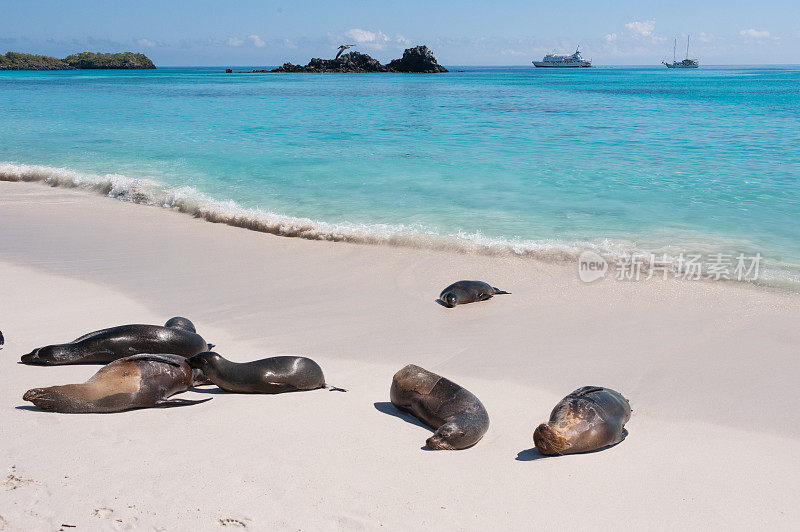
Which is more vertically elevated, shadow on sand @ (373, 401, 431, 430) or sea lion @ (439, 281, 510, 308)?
sea lion @ (439, 281, 510, 308)

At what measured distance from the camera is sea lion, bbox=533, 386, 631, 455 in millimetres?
3947

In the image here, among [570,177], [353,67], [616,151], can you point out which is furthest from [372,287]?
[353,67]

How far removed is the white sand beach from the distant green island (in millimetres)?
135922

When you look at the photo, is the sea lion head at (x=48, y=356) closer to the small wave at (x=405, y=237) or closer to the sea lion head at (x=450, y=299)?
the sea lion head at (x=450, y=299)

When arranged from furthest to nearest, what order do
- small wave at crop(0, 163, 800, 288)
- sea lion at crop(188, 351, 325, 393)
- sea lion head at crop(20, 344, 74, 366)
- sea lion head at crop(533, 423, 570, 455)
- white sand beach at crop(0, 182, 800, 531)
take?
small wave at crop(0, 163, 800, 288) → sea lion head at crop(20, 344, 74, 366) → sea lion at crop(188, 351, 325, 393) → sea lion head at crop(533, 423, 570, 455) → white sand beach at crop(0, 182, 800, 531)

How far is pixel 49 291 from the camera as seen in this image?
721 cm

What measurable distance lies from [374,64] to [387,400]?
108 meters

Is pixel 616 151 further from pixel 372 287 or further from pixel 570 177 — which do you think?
pixel 372 287

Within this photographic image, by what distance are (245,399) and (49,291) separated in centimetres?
387

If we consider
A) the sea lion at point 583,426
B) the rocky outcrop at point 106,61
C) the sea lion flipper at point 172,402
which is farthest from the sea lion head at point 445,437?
the rocky outcrop at point 106,61

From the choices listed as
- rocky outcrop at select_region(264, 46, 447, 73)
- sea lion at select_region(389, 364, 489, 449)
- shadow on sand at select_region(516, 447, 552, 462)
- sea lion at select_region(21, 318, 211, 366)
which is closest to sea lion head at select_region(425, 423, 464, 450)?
sea lion at select_region(389, 364, 489, 449)

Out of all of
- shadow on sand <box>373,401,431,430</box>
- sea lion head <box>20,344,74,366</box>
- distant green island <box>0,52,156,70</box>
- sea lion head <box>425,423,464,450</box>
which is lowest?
shadow on sand <box>373,401,431,430</box>

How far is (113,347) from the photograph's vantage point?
5105 mm

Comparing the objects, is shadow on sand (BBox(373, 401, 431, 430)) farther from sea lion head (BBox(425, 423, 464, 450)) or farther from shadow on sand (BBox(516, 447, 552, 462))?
shadow on sand (BBox(516, 447, 552, 462))
